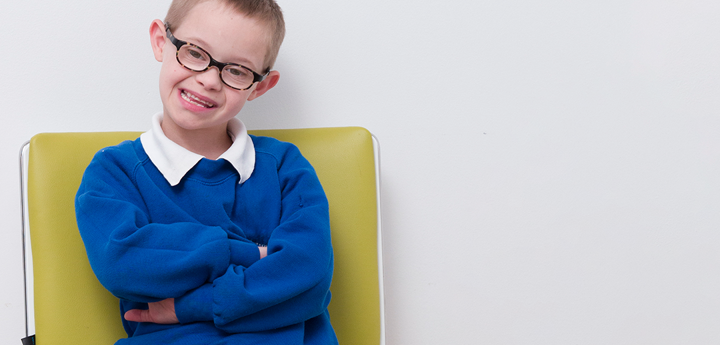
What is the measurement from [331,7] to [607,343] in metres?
1.10

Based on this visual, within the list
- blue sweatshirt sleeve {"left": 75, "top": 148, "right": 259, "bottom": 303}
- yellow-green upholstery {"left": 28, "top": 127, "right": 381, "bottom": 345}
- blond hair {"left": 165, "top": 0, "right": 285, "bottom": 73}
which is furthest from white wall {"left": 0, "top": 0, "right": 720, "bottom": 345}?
blue sweatshirt sleeve {"left": 75, "top": 148, "right": 259, "bottom": 303}

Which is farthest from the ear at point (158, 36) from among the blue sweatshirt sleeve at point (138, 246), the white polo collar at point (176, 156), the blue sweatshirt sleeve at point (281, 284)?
the blue sweatshirt sleeve at point (281, 284)

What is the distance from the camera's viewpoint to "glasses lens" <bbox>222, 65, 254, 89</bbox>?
86cm

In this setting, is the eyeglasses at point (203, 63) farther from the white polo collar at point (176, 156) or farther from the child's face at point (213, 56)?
the white polo collar at point (176, 156)

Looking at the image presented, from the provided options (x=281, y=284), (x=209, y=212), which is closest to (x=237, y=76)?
(x=209, y=212)

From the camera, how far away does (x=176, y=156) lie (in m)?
0.85

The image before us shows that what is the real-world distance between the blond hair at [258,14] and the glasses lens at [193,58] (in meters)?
0.06

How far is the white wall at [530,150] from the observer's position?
4.01 ft

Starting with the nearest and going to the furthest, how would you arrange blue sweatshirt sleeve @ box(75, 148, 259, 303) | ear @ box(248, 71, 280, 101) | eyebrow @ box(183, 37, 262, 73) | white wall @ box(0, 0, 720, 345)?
blue sweatshirt sleeve @ box(75, 148, 259, 303)
eyebrow @ box(183, 37, 262, 73)
ear @ box(248, 71, 280, 101)
white wall @ box(0, 0, 720, 345)

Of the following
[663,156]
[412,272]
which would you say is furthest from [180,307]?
[663,156]

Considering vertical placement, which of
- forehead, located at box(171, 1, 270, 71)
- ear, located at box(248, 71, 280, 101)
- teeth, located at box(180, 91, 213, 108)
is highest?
forehead, located at box(171, 1, 270, 71)

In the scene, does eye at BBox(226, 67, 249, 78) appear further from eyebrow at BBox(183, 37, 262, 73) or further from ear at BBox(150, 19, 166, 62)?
ear at BBox(150, 19, 166, 62)

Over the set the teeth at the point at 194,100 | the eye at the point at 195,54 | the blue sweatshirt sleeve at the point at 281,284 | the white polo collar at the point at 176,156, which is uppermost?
the eye at the point at 195,54

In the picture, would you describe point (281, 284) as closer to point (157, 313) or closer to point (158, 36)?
point (157, 313)
